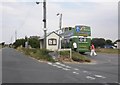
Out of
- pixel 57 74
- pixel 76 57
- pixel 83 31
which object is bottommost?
pixel 57 74

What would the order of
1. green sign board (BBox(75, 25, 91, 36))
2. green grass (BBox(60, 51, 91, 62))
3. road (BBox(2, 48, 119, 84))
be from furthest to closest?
green sign board (BBox(75, 25, 91, 36)) → green grass (BBox(60, 51, 91, 62)) → road (BBox(2, 48, 119, 84))

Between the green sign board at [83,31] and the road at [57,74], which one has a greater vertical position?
the green sign board at [83,31]

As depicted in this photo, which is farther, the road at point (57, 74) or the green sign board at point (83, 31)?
the green sign board at point (83, 31)

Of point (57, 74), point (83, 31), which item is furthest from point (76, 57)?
point (83, 31)

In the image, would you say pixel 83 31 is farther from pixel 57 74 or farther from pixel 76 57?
pixel 57 74

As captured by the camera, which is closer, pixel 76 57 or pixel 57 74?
pixel 57 74

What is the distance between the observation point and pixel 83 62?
28422 mm

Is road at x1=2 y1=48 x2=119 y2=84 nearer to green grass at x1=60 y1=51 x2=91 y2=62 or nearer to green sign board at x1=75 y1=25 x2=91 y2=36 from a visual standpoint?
green grass at x1=60 y1=51 x2=91 y2=62

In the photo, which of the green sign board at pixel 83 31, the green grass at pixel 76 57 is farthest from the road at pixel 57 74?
the green sign board at pixel 83 31

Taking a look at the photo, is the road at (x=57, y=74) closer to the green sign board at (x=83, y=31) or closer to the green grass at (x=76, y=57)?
the green grass at (x=76, y=57)

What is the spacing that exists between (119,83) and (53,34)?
4359 centimetres

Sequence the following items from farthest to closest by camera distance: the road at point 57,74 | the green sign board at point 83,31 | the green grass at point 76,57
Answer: the green sign board at point 83,31 → the green grass at point 76,57 → the road at point 57,74

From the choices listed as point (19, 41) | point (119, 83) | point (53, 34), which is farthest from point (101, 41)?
point (119, 83)

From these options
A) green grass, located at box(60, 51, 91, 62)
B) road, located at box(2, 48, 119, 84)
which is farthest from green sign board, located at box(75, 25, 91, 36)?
road, located at box(2, 48, 119, 84)
